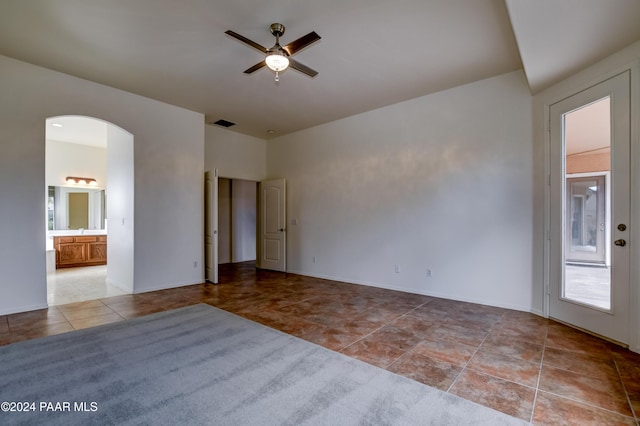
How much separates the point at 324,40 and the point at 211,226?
398cm

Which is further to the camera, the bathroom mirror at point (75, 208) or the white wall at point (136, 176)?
the bathroom mirror at point (75, 208)

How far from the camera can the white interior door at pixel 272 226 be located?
6.93m

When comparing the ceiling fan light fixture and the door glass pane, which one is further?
the door glass pane

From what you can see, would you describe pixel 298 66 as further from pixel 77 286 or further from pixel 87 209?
pixel 87 209

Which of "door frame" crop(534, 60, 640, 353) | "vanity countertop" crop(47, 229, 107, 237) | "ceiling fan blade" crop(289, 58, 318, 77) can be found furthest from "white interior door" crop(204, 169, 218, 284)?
"door frame" crop(534, 60, 640, 353)

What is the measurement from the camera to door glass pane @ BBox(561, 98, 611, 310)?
9.95 ft

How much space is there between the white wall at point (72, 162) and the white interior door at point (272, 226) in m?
4.63

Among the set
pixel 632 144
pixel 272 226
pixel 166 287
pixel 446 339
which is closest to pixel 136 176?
pixel 166 287

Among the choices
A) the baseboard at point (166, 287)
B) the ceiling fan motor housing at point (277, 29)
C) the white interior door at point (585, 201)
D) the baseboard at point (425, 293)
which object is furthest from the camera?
the baseboard at point (166, 287)

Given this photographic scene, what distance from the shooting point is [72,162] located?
300 inches

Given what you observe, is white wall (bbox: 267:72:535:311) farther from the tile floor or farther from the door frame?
the tile floor

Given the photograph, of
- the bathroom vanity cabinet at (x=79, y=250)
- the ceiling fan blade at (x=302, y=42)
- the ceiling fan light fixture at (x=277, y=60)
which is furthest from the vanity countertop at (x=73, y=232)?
the ceiling fan blade at (x=302, y=42)

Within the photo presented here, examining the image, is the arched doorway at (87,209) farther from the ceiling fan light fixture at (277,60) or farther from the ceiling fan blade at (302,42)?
the ceiling fan blade at (302,42)

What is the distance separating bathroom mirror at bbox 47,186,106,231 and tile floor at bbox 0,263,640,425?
14.7 ft
